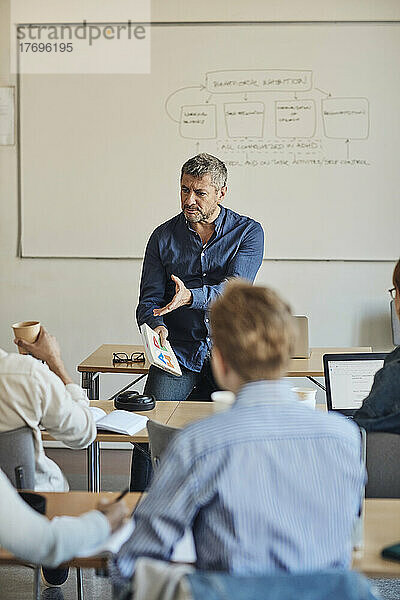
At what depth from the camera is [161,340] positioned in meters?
3.47

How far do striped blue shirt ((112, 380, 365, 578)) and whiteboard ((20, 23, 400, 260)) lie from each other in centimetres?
364

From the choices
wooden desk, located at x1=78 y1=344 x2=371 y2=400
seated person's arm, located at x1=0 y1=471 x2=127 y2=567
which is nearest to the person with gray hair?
wooden desk, located at x1=78 y1=344 x2=371 y2=400

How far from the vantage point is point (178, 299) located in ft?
11.3

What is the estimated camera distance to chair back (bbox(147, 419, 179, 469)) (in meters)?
2.25

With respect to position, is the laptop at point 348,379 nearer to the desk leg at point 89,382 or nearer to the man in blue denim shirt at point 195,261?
the man in blue denim shirt at point 195,261

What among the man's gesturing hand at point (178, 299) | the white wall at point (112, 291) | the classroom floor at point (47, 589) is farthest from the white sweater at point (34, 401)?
the white wall at point (112, 291)

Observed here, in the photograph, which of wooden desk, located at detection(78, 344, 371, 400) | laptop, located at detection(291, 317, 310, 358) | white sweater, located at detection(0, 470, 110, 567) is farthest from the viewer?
laptop, located at detection(291, 317, 310, 358)

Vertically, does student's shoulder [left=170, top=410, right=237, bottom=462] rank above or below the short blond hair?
Result: below

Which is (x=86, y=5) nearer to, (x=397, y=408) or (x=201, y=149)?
(x=201, y=149)

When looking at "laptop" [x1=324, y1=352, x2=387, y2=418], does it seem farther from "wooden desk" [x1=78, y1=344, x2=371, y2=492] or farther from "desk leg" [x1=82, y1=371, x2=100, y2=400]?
"desk leg" [x1=82, y1=371, x2=100, y2=400]

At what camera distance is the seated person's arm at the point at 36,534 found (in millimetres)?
1510

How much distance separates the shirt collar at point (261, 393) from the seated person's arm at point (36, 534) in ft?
1.41

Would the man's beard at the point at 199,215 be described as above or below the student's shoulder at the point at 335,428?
above

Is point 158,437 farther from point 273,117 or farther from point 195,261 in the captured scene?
point 273,117
